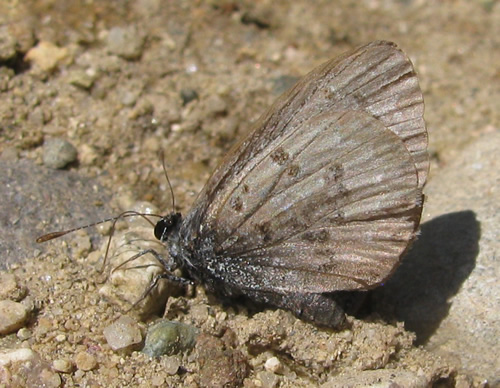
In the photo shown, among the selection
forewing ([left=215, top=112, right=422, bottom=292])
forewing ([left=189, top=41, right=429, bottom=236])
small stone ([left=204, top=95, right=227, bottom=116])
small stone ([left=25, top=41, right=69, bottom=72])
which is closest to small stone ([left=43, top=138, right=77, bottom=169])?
small stone ([left=25, top=41, right=69, bottom=72])

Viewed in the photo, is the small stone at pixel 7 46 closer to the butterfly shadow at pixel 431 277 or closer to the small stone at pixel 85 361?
the small stone at pixel 85 361

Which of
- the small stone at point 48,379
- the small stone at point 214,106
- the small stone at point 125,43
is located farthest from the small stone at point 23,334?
the small stone at point 125,43

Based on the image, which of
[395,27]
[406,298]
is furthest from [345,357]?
[395,27]

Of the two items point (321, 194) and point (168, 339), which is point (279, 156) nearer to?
point (321, 194)

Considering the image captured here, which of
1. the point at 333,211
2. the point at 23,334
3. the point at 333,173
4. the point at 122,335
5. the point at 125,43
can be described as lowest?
the point at 23,334

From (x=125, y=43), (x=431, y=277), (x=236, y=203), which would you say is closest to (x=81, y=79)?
(x=125, y=43)

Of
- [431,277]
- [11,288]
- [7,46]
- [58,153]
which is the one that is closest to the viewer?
[11,288]

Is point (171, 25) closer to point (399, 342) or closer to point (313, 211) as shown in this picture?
point (313, 211)
